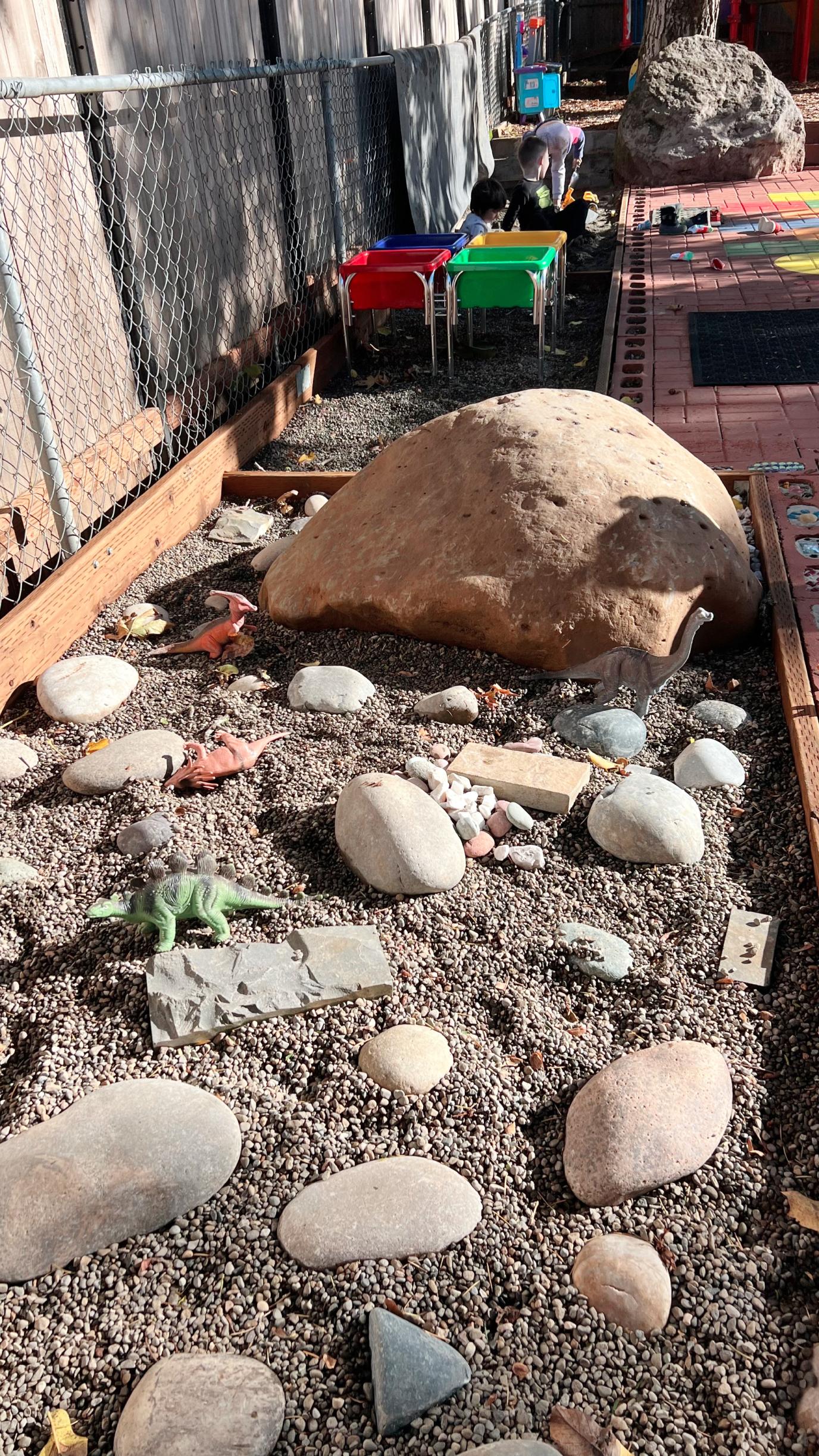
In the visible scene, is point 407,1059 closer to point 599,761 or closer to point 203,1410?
point 203,1410

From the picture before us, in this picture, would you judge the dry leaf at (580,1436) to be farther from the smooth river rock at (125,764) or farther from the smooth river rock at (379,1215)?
the smooth river rock at (125,764)

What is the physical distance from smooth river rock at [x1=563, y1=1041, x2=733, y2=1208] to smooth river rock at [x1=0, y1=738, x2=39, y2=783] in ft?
5.87

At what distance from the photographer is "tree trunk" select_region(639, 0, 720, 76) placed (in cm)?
1348

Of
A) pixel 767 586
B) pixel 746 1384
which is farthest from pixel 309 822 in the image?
pixel 767 586

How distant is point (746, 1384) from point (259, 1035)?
104 centimetres

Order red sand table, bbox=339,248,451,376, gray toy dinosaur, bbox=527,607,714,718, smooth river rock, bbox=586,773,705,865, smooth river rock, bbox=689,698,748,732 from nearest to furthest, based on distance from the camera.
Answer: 1. smooth river rock, bbox=586,773,705,865
2. smooth river rock, bbox=689,698,748,732
3. gray toy dinosaur, bbox=527,607,714,718
4. red sand table, bbox=339,248,451,376

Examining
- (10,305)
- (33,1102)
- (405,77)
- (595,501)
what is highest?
(405,77)

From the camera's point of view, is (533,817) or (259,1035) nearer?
(259,1035)

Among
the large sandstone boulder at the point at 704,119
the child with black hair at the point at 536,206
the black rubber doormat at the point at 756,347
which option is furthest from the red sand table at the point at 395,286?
the large sandstone boulder at the point at 704,119

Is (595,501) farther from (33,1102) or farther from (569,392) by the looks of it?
(33,1102)

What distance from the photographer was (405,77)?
8430mm

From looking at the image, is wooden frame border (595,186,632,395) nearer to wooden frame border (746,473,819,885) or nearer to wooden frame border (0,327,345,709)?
wooden frame border (746,473,819,885)

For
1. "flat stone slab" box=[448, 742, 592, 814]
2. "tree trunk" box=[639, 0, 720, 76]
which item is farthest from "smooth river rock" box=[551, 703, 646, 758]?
"tree trunk" box=[639, 0, 720, 76]

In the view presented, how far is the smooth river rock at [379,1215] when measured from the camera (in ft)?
5.69
